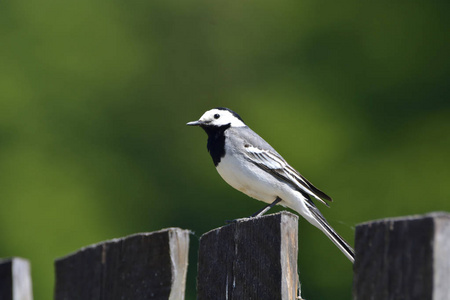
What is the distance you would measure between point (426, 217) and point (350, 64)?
9007 millimetres

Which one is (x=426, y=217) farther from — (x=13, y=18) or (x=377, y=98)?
(x=13, y=18)

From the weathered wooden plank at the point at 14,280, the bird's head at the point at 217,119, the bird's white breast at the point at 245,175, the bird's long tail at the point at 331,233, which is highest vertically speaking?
the bird's head at the point at 217,119

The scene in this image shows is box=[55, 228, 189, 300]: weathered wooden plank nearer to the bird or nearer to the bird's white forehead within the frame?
the bird

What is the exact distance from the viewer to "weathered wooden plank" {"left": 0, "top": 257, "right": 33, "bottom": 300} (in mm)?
2756

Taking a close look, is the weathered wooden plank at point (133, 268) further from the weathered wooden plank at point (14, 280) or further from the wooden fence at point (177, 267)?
the weathered wooden plank at point (14, 280)

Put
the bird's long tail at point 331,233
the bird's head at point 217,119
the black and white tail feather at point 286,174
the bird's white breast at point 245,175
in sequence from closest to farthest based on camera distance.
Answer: the bird's long tail at point 331,233, the bird's white breast at point 245,175, the black and white tail feather at point 286,174, the bird's head at point 217,119

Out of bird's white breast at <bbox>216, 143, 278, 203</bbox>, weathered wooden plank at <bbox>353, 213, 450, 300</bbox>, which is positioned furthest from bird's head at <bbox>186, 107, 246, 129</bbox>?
weathered wooden plank at <bbox>353, 213, 450, 300</bbox>

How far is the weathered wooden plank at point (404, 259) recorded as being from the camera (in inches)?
79.6

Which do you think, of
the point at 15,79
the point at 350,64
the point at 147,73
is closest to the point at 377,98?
the point at 350,64

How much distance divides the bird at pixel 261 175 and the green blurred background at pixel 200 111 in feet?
8.07

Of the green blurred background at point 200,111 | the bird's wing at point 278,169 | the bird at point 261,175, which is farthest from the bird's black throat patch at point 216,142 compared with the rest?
the green blurred background at point 200,111

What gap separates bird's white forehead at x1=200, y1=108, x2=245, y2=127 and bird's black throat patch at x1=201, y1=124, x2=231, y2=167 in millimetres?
58

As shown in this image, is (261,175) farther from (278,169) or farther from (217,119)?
(217,119)

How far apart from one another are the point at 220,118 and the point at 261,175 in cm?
82
